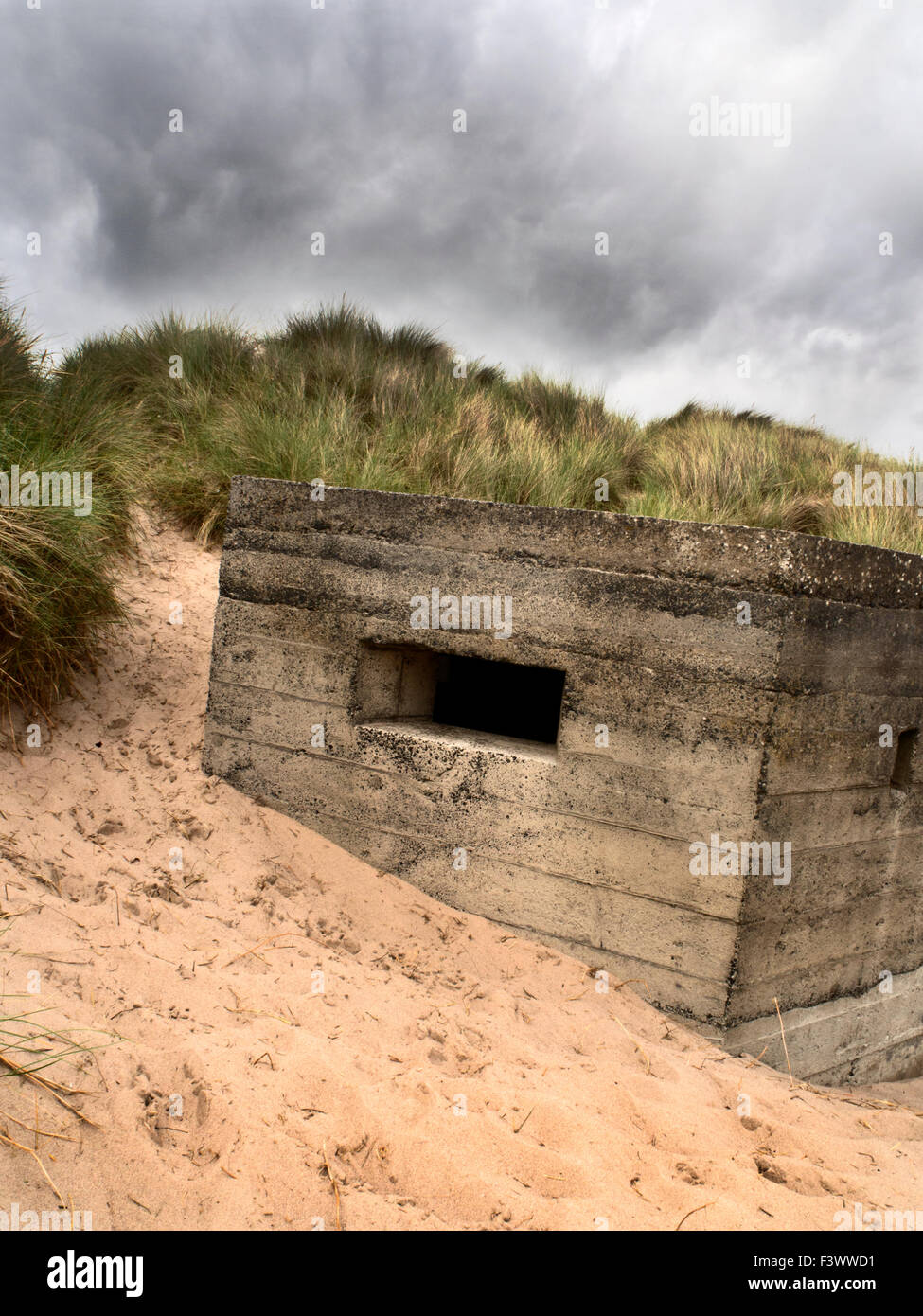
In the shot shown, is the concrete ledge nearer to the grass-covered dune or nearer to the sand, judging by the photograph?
the sand

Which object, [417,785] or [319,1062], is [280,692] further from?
[319,1062]

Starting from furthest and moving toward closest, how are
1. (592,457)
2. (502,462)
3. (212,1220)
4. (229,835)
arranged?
(592,457) < (502,462) < (229,835) < (212,1220)

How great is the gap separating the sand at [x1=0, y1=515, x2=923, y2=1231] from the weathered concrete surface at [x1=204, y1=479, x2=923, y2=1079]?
256 mm

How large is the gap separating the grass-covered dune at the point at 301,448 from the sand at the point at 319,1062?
926mm

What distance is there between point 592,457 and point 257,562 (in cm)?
435

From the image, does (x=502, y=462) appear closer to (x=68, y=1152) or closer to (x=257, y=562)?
(x=257, y=562)

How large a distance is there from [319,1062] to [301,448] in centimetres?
486

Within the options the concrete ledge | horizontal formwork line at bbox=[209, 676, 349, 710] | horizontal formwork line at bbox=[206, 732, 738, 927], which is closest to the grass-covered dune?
horizontal formwork line at bbox=[209, 676, 349, 710]

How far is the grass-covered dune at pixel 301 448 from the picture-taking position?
15.3 ft

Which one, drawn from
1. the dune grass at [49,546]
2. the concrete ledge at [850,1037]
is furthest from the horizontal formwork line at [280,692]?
the concrete ledge at [850,1037]

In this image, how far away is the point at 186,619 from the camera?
5.65 meters

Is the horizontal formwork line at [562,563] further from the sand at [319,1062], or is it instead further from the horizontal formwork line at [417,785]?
the sand at [319,1062]
